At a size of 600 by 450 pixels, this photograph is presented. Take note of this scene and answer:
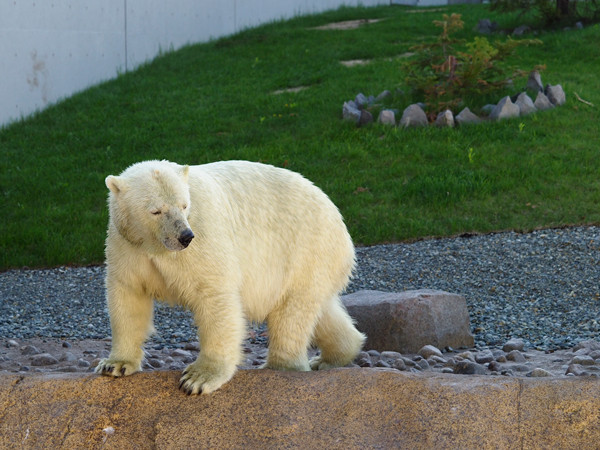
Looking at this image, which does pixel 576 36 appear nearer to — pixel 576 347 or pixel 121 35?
pixel 121 35

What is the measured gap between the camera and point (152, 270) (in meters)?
3.32

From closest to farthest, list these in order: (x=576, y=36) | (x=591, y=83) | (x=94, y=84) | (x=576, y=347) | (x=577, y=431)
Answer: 1. (x=577, y=431)
2. (x=576, y=347)
3. (x=591, y=83)
4. (x=94, y=84)
5. (x=576, y=36)

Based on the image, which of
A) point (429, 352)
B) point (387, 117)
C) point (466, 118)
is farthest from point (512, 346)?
point (387, 117)

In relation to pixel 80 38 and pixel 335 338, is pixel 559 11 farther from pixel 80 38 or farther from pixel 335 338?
pixel 335 338

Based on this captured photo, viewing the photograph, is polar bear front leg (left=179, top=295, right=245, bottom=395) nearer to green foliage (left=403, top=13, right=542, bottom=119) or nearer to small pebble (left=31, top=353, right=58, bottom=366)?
small pebble (left=31, top=353, right=58, bottom=366)

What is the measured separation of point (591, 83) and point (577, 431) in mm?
10369

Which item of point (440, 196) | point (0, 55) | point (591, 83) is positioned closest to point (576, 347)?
point (440, 196)

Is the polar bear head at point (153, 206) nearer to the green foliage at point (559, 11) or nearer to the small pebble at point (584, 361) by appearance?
the small pebble at point (584, 361)

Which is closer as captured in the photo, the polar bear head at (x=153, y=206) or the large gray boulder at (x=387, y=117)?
the polar bear head at (x=153, y=206)

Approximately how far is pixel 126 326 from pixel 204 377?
1.46 ft

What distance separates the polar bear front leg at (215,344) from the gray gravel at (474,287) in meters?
2.34

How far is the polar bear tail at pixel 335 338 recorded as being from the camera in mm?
4012

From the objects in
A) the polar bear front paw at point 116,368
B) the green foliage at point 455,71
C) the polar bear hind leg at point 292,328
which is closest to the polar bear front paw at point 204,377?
the polar bear front paw at point 116,368

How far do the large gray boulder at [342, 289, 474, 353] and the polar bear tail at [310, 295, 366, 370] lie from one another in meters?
1.05
